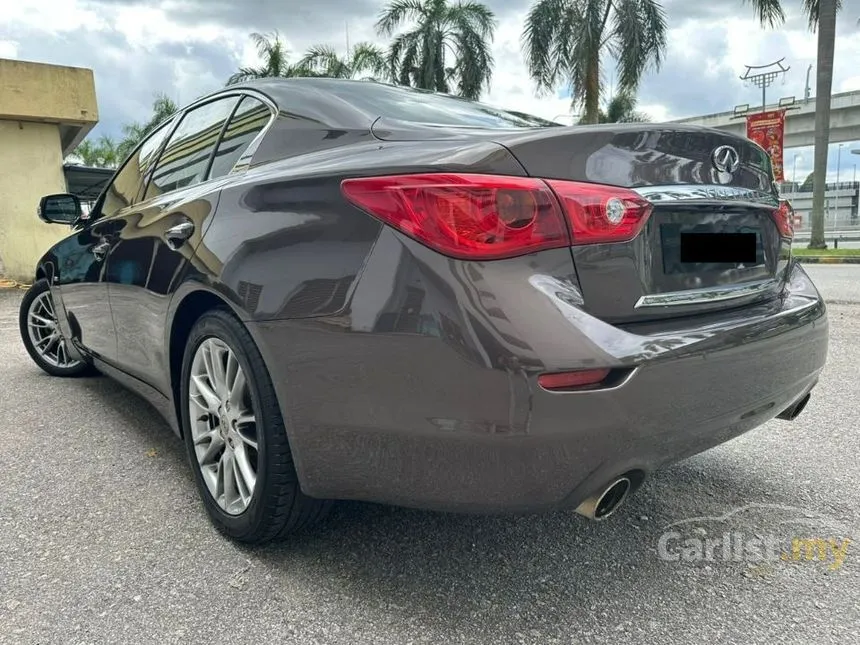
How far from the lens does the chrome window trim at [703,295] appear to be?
5.63 feet

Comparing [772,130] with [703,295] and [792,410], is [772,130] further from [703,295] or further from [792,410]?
[703,295]

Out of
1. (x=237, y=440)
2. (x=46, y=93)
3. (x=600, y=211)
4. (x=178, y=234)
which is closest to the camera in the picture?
(x=600, y=211)

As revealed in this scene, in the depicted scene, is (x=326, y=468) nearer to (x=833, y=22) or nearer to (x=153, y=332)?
(x=153, y=332)

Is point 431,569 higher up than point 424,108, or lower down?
lower down

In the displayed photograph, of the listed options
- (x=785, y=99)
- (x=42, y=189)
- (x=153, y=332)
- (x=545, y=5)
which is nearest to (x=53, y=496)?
(x=153, y=332)

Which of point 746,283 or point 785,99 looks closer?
point 746,283

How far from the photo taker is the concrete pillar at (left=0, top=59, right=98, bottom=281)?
12.4 m

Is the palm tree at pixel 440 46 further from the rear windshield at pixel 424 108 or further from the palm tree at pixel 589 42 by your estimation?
the rear windshield at pixel 424 108

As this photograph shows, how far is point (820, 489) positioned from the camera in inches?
100

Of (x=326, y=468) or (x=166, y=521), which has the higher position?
(x=326, y=468)

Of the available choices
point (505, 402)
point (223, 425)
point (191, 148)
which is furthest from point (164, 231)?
point (505, 402)

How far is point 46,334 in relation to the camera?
455 cm

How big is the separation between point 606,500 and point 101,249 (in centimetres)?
264

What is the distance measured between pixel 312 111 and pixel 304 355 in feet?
3.06
